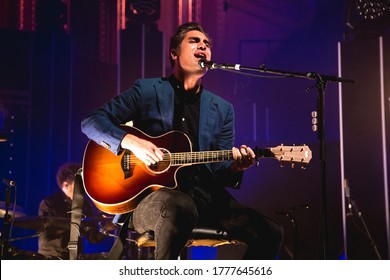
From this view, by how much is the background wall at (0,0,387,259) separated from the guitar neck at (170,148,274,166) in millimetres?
2733

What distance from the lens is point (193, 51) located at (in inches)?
143

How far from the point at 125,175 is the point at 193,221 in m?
0.59

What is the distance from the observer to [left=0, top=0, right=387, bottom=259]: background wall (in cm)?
598

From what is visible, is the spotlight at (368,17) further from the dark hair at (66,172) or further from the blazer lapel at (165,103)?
the dark hair at (66,172)

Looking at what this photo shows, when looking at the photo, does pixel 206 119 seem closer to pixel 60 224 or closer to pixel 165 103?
pixel 165 103

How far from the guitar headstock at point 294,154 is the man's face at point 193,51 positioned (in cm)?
74

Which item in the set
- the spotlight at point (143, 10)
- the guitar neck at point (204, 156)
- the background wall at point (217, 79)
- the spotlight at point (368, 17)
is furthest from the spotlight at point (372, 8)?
the guitar neck at point (204, 156)

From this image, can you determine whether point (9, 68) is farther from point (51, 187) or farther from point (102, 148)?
point (102, 148)

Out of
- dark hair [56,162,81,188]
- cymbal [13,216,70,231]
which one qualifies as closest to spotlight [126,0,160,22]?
dark hair [56,162,81,188]

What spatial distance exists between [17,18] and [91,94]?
112 cm

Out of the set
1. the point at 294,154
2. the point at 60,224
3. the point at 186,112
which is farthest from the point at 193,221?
the point at 60,224

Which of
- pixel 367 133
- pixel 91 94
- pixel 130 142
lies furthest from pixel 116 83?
pixel 130 142

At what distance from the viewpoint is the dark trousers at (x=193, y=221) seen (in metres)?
2.91
